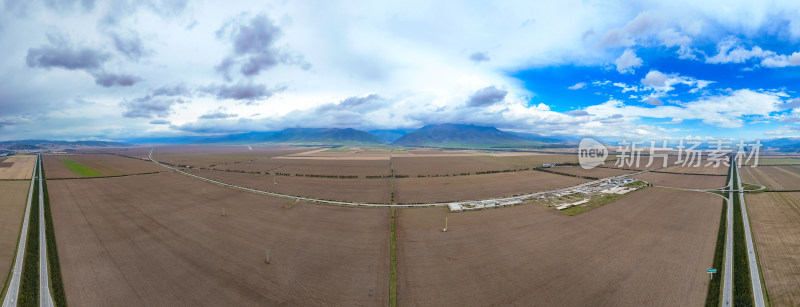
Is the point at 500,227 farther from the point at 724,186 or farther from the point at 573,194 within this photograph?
the point at 724,186

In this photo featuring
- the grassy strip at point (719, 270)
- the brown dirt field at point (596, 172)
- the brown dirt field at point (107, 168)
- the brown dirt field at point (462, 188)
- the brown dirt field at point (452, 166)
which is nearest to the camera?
the grassy strip at point (719, 270)

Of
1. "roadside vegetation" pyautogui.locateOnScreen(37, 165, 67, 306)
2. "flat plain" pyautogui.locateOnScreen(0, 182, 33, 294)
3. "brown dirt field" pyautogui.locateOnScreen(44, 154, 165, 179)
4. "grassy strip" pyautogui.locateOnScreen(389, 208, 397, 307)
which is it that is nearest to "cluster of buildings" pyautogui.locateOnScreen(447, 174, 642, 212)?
"grassy strip" pyautogui.locateOnScreen(389, 208, 397, 307)

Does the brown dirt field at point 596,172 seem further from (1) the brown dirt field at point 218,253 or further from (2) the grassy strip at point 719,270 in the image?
(1) the brown dirt field at point 218,253

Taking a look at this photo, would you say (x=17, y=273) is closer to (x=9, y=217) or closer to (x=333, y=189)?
(x=9, y=217)

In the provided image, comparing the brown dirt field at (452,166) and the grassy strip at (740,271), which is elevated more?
the brown dirt field at (452,166)

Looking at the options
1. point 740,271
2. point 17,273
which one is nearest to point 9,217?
point 17,273

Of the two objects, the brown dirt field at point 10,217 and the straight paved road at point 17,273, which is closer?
the straight paved road at point 17,273

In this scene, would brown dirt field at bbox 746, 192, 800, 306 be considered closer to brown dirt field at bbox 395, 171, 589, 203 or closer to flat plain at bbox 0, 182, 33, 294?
brown dirt field at bbox 395, 171, 589, 203

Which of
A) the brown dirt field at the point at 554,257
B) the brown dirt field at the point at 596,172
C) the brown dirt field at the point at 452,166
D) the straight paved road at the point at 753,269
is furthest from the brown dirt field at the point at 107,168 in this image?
the brown dirt field at the point at 596,172
